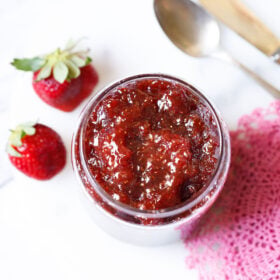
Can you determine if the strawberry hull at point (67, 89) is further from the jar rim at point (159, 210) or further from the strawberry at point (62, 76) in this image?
the jar rim at point (159, 210)

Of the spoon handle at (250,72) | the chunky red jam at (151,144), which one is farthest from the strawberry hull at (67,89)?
Answer: the spoon handle at (250,72)

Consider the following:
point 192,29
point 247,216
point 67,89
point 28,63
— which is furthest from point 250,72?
point 28,63

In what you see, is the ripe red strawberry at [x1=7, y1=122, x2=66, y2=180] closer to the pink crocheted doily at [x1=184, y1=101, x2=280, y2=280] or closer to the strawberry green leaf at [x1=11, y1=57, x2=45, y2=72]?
the strawberry green leaf at [x1=11, y1=57, x2=45, y2=72]

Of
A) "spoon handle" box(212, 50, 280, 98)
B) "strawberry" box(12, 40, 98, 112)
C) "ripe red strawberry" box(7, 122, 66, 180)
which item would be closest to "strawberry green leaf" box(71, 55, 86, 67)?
"strawberry" box(12, 40, 98, 112)

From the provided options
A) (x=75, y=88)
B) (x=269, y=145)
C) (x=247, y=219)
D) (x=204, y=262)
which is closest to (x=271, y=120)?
(x=269, y=145)

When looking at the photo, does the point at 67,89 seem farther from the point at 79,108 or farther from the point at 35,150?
the point at 35,150

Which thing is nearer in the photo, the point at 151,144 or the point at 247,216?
the point at 151,144

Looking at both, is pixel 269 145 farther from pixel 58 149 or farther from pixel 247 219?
pixel 58 149
